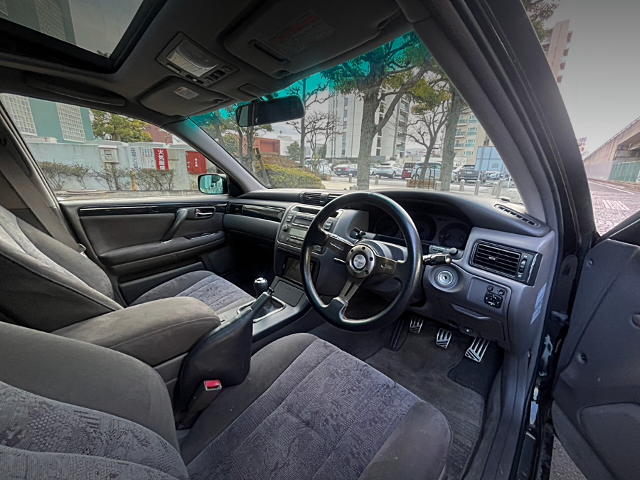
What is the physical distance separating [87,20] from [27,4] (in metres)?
0.20

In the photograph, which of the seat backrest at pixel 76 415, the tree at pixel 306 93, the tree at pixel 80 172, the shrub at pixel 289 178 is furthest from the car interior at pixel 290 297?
the shrub at pixel 289 178

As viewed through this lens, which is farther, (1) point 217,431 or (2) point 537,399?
(2) point 537,399

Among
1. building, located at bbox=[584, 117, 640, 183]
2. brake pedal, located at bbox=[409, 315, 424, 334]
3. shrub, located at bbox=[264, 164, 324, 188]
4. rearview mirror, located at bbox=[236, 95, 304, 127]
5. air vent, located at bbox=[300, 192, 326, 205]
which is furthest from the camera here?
shrub, located at bbox=[264, 164, 324, 188]

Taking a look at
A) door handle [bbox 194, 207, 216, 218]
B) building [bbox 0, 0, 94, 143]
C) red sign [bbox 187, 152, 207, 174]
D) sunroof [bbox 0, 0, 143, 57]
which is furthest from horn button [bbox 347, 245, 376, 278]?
red sign [bbox 187, 152, 207, 174]

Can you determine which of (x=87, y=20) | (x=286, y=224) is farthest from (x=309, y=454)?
(x=87, y=20)

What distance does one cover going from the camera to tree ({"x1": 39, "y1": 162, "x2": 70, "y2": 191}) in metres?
1.95

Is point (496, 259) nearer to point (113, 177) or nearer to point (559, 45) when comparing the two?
point (559, 45)

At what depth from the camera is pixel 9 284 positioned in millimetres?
805

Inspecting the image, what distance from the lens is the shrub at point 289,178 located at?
101 inches

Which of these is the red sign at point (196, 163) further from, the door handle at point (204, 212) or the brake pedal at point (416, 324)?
the brake pedal at point (416, 324)

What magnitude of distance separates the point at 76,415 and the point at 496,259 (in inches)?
→ 55.7

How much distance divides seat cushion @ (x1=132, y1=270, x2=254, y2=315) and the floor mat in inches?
37.0

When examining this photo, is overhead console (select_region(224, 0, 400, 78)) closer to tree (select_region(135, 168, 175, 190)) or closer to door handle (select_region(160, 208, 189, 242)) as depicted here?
door handle (select_region(160, 208, 189, 242))

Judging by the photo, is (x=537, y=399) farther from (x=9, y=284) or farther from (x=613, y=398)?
(x=9, y=284)
